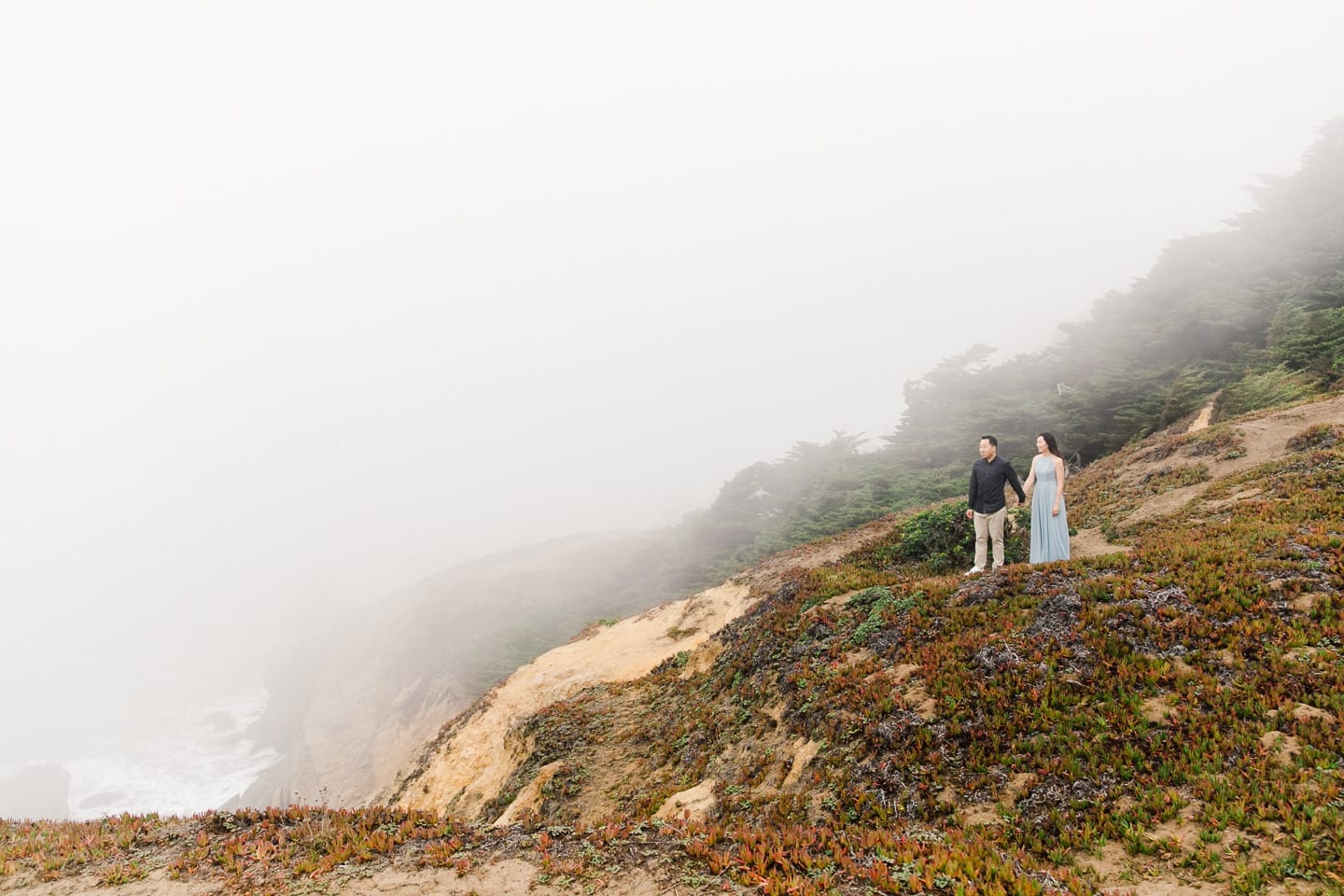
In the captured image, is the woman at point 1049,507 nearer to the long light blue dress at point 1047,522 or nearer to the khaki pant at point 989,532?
the long light blue dress at point 1047,522

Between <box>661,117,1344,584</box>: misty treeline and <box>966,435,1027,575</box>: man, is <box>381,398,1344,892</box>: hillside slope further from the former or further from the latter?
<box>661,117,1344,584</box>: misty treeline

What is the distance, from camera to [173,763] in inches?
2670

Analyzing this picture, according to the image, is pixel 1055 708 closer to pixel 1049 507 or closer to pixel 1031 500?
pixel 1049 507

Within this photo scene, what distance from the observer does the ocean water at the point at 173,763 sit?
184 feet

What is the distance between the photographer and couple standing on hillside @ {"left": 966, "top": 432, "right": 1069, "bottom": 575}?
1103 cm

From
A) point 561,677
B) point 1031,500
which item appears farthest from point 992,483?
point 561,677

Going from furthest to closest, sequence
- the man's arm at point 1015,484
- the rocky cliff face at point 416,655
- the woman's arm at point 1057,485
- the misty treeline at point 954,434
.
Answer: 1. the rocky cliff face at point 416,655
2. the misty treeline at point 954,434
3. the man's arm at point 1015,484
4. the woman's arm at point 1057,485

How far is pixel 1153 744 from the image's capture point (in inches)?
227

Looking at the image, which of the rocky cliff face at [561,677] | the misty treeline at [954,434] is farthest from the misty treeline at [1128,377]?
the rocky cliff face at [561,677]

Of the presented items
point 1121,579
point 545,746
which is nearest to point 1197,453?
point 1121,579

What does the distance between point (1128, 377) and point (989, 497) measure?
24161 millimetres

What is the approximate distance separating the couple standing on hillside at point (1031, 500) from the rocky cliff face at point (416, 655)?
31.6 meters

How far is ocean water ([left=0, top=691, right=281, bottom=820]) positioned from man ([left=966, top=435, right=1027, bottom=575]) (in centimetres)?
5988

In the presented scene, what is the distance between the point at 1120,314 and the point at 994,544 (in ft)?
130
